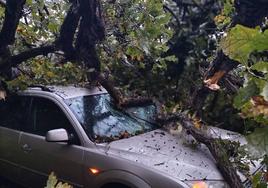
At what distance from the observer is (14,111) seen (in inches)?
181

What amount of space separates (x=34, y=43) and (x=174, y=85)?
7.67 ft

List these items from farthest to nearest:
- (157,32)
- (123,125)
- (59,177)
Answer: (157,32)
(123,125)
(59,177)

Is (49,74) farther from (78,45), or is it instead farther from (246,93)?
(246,93)

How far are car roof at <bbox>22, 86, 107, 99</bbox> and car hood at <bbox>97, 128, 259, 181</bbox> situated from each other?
0.87m

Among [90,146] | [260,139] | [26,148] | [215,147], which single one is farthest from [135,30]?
[260,139]

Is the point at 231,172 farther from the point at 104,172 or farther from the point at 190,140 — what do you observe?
the point at 104,172

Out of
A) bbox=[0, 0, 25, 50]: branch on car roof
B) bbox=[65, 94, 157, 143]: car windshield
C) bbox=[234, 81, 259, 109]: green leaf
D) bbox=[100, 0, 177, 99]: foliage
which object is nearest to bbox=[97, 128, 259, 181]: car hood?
bbox=[65, 94, 157, 143]: car windshield

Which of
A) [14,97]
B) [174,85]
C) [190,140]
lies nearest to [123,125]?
[190,140]

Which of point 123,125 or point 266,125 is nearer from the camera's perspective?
point 266,125

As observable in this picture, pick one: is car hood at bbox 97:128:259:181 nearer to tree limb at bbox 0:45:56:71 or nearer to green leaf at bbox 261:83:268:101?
tree limb at bbox 0:45:56:71

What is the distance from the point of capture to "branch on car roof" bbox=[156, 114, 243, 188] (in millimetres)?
3240

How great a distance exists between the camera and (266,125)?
41.9 inches

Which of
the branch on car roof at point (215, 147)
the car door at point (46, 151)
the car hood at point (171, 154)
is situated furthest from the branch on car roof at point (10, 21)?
the branch on car roof at point (215, 147)

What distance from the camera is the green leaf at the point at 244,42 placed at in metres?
1.06
